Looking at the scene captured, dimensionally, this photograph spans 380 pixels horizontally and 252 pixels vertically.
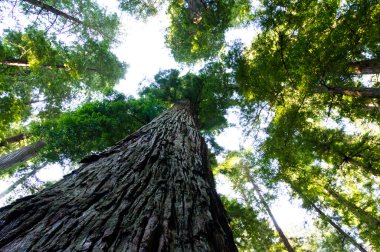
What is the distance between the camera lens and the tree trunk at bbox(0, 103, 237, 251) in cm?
116

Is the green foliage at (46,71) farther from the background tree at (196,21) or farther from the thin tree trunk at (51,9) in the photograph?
the background tree at (196,21)

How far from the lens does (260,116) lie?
956 centimetres

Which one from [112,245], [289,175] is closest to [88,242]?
[112,245]

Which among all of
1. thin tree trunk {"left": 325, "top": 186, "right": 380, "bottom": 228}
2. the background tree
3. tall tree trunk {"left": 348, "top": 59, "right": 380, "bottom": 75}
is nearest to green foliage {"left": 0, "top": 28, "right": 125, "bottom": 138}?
the background tree

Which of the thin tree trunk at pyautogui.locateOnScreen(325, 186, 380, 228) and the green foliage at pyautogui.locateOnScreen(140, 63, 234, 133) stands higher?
the green foliage at pyautogui.locateOnScreen(140, 63, 234, 133)

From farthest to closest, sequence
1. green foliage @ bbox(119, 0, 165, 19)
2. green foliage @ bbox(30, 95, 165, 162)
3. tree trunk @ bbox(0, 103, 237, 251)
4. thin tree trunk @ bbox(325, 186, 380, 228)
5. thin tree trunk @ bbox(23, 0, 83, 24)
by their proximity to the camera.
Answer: green foliage @ bbox(119, 0, 165, 19) → thin tree trunk @ bbox(23, 0, 83, 24) → thin tree trunk @ bbox(325, 186, 380, 228) → green foliage @ bbox(30, 95, 165, 162) → tree trunk @ bbox(0, 103, 237, 251)

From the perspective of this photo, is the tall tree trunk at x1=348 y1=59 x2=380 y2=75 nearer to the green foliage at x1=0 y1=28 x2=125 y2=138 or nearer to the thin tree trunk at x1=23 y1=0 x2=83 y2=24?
the green foliage at x1=0 y1=28 x2=125 y2=138

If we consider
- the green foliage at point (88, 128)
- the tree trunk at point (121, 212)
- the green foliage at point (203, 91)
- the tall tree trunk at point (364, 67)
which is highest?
the green foliage at point (203, 91)

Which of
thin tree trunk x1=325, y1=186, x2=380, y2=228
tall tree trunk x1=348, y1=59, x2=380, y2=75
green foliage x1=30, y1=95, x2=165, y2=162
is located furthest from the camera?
thin tree trunk x1=325, y1=186, x2=380, y2=228

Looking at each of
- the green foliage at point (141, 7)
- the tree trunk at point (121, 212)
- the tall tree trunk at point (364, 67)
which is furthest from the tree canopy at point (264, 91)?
the tree trunk at point (121, 212)

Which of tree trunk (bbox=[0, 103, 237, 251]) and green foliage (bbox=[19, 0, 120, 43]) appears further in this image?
green foliage (bbox=[19, 0, 120, 43])

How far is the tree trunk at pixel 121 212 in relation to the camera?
1.16m

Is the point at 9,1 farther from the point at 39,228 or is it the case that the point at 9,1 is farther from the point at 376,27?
the point at 376,27

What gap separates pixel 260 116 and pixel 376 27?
4847 millimetres
